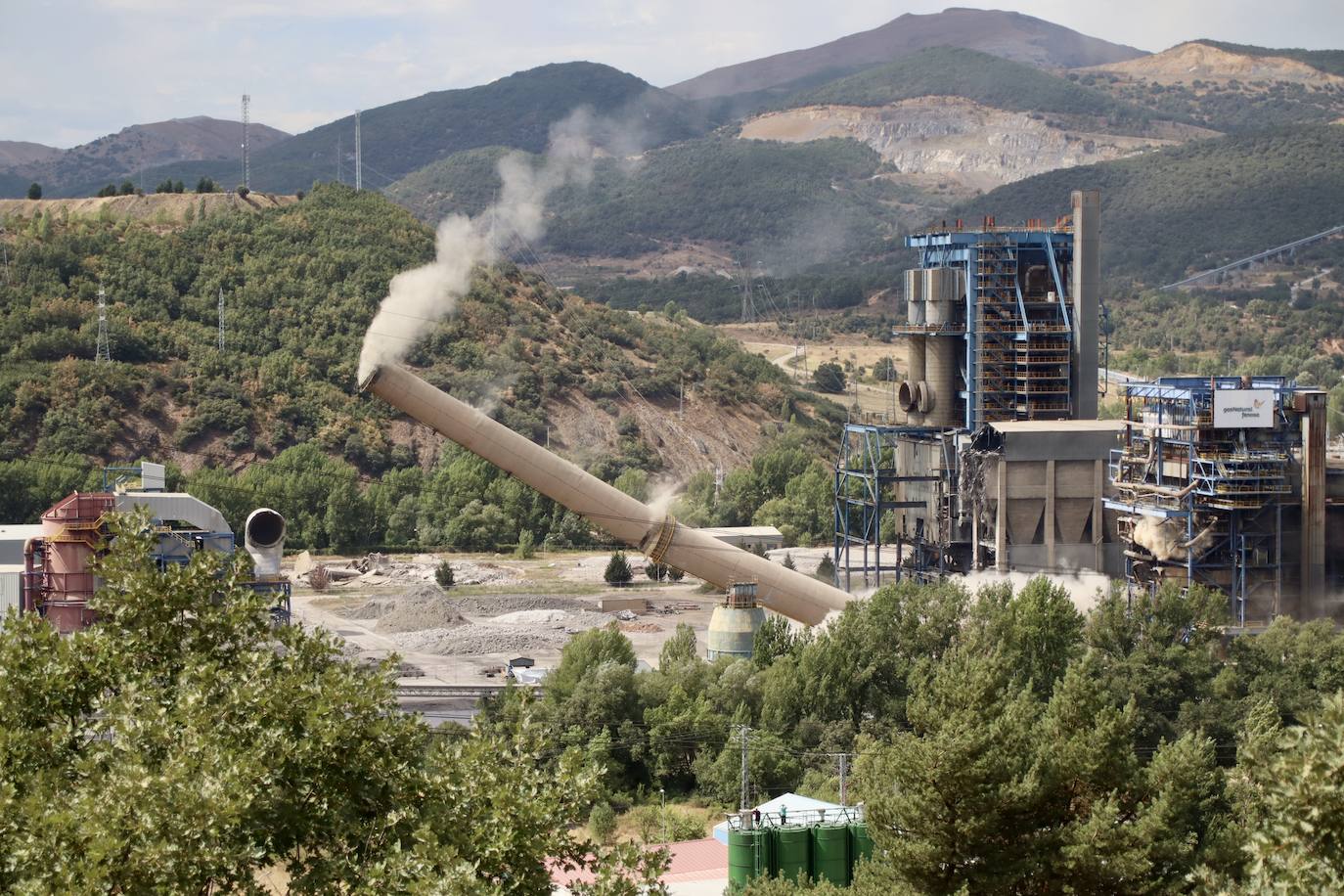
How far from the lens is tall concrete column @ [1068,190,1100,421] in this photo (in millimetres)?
60844

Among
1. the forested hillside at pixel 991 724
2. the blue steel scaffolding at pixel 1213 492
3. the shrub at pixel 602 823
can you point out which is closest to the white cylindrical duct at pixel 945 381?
the forested hillside at pixel 991 724

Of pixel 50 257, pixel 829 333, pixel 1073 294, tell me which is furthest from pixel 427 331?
pixel 829 333

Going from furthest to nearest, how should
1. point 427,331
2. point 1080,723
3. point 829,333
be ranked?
point 829,333
point 427,331
point 1080,723

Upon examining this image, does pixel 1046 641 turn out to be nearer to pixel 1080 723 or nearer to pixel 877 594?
pixel 877 594

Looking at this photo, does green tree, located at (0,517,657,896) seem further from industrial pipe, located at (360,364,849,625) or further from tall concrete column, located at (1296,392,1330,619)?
tall concrete column, located at (1296,392,1330,619)

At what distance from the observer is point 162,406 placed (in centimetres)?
9756

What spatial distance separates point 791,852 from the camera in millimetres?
35375

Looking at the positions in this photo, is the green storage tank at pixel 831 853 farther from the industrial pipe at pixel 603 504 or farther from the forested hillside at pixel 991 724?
the industrial pipe at pixel 603 504

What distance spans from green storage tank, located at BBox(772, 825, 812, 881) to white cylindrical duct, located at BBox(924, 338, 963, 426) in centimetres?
2834

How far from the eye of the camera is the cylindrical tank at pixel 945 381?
62188 millimetres

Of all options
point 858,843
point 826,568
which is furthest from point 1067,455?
point 858,843

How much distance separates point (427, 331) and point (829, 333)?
231ft

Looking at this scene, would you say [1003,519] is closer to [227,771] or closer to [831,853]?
[831,853]

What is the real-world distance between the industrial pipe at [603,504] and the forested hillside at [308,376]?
3341 centimetres
